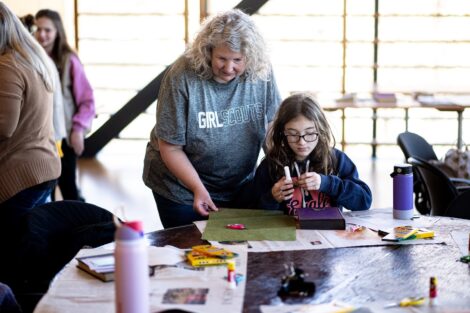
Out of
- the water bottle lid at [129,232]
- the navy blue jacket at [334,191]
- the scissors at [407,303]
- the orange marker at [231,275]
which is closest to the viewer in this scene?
the water bottle lid at [129,232]

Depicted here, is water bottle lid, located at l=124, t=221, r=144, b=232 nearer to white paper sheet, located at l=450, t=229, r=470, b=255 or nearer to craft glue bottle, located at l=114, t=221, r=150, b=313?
craft glue bottle, located at l=114, t=221, r=150, b=313

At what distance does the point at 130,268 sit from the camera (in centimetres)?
181

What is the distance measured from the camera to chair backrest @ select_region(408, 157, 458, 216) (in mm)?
4324

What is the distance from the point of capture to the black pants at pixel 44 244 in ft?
9.22

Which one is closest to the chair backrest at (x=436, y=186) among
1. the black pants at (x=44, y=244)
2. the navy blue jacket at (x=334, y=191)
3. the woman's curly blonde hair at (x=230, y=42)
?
the navy blue jacket at (x=334, y=191)

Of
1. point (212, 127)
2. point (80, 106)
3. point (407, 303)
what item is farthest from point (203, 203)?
point (80, 106)

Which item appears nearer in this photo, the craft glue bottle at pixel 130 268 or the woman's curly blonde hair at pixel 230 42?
the craft glue bottle at pixel 130 268

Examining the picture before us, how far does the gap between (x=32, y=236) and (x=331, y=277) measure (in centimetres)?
104

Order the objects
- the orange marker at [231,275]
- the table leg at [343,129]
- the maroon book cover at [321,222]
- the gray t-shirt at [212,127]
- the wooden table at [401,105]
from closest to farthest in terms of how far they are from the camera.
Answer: the orange marker at [231,275] → the maroon book cover at [321,222] → the gray t-shirt at [212,127] → the wooden table at [401,105] → the table leg at [343,129]

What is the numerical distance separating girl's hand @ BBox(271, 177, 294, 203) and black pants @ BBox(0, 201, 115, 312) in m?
0.58

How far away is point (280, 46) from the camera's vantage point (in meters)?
8.77

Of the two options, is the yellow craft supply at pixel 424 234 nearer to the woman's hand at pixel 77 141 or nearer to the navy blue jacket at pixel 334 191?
the navy blue jacket at pixel 334 191

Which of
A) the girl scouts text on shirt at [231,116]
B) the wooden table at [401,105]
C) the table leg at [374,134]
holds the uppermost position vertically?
the girl scouts text on shirt at [231,116]

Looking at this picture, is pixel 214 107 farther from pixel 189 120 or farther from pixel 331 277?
pixel 331 277
